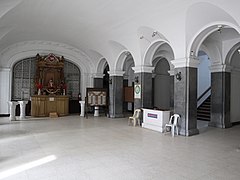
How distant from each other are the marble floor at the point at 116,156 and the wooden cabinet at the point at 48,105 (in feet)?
15.2

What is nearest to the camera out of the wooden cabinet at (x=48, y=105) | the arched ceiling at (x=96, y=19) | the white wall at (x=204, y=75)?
the arched ceiling at (x=96, y=19)

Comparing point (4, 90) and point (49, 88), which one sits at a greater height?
point (49, 88)

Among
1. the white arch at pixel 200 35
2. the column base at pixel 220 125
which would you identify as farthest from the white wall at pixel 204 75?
the white arch at pixel 200 35

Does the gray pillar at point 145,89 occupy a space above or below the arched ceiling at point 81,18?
below

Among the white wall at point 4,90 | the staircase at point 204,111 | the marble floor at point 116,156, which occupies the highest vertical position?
the white wall at point 4,90

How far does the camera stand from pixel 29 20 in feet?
27.7

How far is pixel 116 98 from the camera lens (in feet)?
38.2

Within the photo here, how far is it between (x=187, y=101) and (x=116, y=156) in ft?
12.2

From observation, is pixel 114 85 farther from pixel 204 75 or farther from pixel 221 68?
pixel 204 75

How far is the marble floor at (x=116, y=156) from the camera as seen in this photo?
145 inches

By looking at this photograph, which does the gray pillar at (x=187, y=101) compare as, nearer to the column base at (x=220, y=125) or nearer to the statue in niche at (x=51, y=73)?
the column base at (x=220, y=125)

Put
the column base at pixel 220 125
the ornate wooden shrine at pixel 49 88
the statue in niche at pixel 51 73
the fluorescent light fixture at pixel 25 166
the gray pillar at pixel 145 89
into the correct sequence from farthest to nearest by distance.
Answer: the statue in niche at pixel 51 73 → the ornate wooden shrine at pixel 49 88 → the gray pillar at pixel 145 89 → the column base at pixel 220 125 → the fluorescent light fixture at pixel 25 166

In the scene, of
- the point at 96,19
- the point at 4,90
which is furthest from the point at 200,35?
the point at 4,90

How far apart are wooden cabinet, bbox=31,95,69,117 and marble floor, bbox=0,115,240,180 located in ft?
15.2
